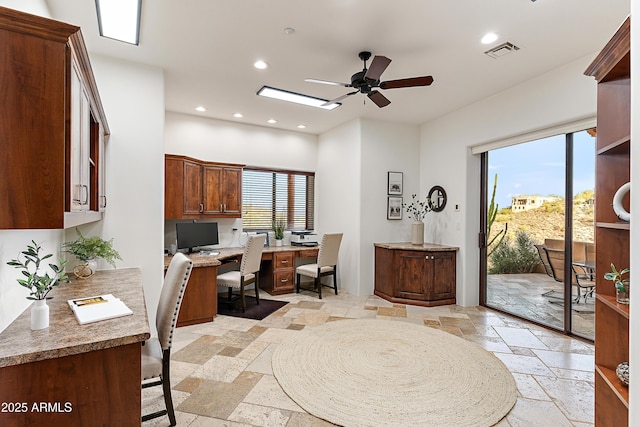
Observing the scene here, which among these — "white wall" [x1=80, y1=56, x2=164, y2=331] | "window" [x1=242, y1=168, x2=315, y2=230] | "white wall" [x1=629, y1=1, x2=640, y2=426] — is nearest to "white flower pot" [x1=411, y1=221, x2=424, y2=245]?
Result: "window" [x1=242, y1=168, x2=315, y2=230]

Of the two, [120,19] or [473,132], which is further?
[473,132]

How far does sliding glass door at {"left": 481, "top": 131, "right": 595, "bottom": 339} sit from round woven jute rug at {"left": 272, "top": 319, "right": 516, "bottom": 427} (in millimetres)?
1338

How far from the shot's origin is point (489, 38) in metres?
2.87

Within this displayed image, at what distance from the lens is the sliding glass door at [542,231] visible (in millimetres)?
3506

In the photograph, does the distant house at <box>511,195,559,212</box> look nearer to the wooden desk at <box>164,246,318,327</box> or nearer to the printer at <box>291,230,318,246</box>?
the wooden desk at <box>164,246,318,327</box>

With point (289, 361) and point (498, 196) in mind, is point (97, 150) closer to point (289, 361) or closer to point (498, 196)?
point (289, 361)

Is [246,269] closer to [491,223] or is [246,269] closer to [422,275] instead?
[422,275]

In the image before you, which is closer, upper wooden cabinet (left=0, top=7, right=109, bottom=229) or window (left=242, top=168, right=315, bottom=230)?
upper wooden cabinet (left=0, top=7, right=109, bottom=229)

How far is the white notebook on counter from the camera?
170 cm

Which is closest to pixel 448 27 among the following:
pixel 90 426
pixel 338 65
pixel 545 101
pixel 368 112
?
pixel 338 65

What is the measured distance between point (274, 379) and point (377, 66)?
2756 mm

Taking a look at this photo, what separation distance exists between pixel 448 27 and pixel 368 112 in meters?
2.34

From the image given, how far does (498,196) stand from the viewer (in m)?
4.53

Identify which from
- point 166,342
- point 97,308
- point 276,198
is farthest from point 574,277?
point 276,198
